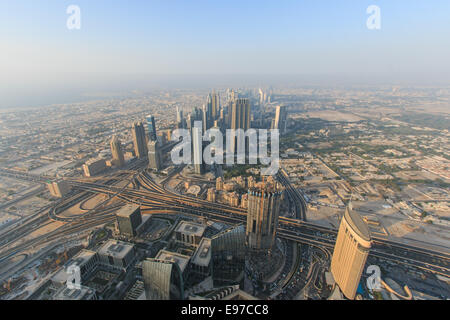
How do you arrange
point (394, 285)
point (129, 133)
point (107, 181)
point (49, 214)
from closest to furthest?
point (394, 285), point (49, 214), point (107, 181), point (129, 133)

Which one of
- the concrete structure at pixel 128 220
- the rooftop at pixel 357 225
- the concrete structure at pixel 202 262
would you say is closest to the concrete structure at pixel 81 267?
the concrete structure at pixel 128 220

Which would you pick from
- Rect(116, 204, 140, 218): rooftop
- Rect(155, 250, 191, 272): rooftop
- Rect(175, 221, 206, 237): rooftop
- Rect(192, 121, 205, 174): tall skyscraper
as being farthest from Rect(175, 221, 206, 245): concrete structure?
Rect(192, 121, 205, 174): tall skyscraper

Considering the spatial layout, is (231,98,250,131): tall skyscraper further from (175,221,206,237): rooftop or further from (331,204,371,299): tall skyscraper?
(331,204,371,299): tall skyscraper

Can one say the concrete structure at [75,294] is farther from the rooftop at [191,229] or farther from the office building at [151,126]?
the office building at [151,126]

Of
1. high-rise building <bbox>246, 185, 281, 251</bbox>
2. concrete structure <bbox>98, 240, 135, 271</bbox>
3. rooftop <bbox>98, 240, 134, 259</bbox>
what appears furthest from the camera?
Result: high-rise building <bbox>246, 185, 281, 251</bbox>
